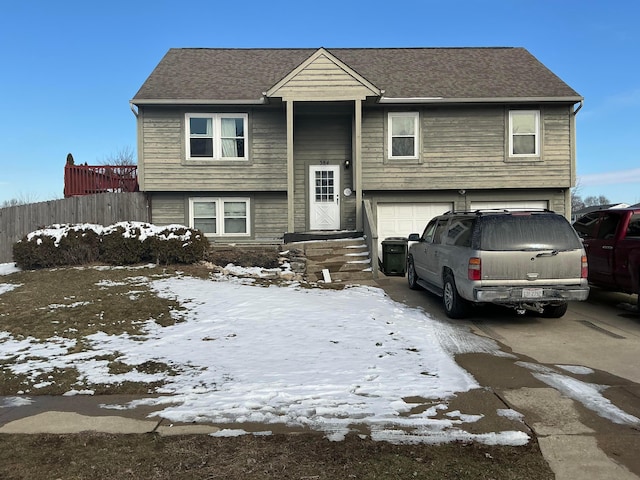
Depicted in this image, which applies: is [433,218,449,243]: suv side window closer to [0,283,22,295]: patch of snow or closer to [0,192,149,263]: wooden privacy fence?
[0,283,22,295]: patch of snow

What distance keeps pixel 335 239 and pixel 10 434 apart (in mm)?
10862

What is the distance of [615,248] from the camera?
8.74 metres

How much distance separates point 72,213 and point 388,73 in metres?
12.0

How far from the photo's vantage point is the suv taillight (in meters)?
7.23

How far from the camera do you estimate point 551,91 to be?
15.8m

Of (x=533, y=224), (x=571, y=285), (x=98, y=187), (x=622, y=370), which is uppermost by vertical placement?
(x=98, y=187)

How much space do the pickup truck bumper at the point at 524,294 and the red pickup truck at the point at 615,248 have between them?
1.77 metres

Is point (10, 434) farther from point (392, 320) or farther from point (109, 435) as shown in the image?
point (392, 320)

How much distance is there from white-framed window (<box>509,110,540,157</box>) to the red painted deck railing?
1320cm

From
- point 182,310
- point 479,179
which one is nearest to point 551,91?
point 479,179

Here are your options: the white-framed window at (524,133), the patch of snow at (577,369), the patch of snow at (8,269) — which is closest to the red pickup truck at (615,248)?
the patch of snow at (577,369)

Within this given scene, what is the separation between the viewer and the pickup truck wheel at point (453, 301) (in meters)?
7.93

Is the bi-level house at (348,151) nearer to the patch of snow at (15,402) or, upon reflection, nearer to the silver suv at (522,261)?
the silver suv at (522,261)

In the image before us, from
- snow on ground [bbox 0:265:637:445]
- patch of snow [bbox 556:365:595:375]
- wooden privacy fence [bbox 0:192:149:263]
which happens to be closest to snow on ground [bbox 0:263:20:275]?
wooden privacy fence [bbox 0:192:149:263]
